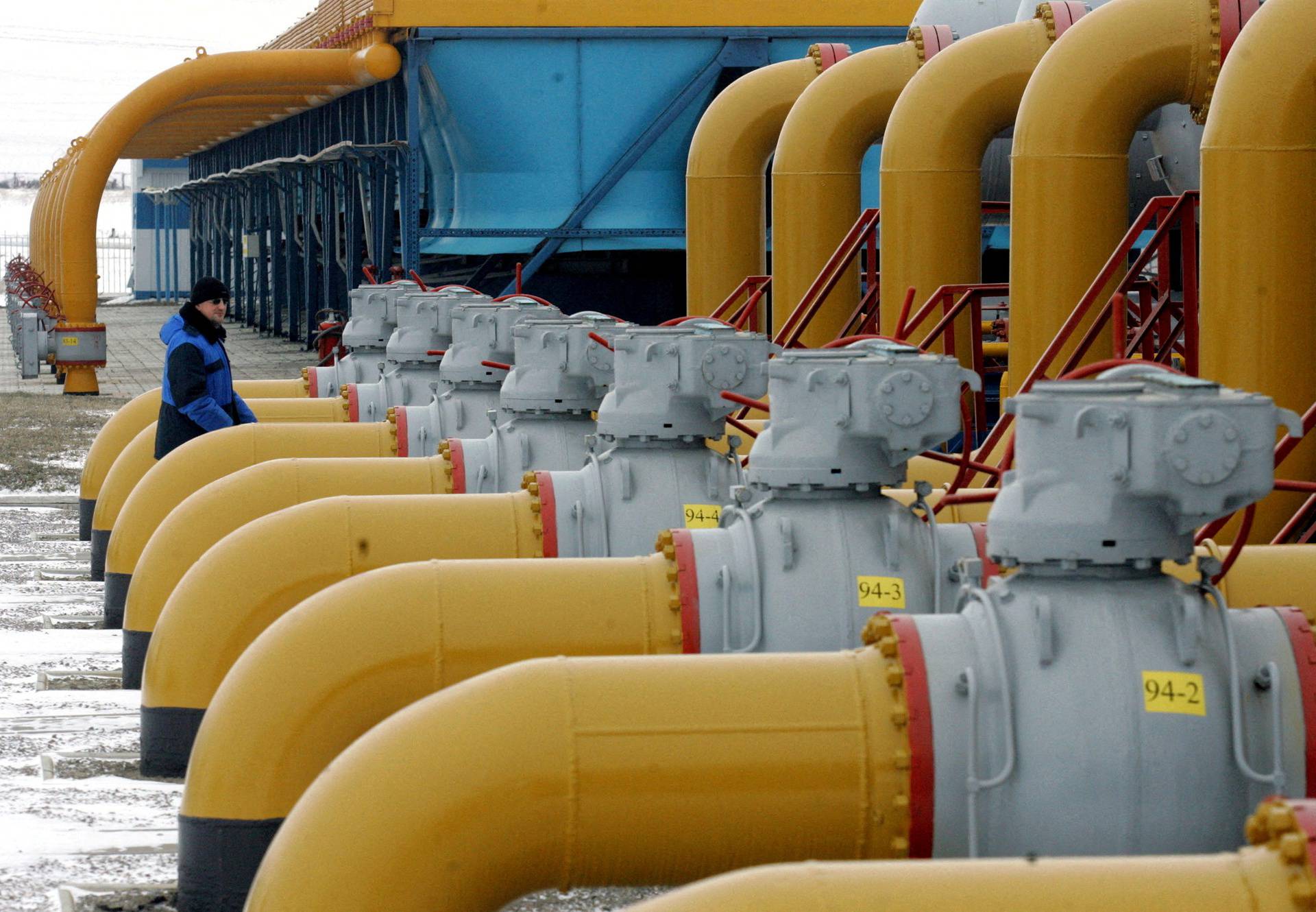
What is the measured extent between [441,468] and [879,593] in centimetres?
287

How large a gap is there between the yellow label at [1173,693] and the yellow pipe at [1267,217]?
2.45 meters

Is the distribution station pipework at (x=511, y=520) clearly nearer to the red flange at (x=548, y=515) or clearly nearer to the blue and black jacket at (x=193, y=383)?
the red flange at (x=548, y=515)

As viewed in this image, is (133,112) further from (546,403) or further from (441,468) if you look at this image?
(441,468)

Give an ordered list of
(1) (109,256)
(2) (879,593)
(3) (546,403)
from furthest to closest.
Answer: (1) (109,256), (3) (546,403), (2) (879,593)

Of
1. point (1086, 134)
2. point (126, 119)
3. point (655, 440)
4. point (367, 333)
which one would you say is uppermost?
point (126, 119)

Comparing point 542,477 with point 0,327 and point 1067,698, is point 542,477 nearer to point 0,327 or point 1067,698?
point 1067,698

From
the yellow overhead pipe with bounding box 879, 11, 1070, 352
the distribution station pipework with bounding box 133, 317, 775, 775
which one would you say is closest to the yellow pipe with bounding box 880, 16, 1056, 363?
the yellow overhead pipe with bounding box 879, 11, 1070, 352

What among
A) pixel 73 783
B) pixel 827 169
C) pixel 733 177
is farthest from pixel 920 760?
pixel 733 177

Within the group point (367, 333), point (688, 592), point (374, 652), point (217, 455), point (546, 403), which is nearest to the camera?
point (374, 652)

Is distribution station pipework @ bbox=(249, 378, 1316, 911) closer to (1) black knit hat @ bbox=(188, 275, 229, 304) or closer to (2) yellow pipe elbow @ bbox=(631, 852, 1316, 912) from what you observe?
(2) yellow pipe elbow @ bbox=(631, 852, 1316, 912)

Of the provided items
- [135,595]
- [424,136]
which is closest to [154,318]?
[424,136]

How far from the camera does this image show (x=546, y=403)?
8164mm

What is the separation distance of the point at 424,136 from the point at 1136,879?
18.9 m

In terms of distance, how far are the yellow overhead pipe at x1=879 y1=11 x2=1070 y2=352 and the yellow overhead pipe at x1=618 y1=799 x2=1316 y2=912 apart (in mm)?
6531
